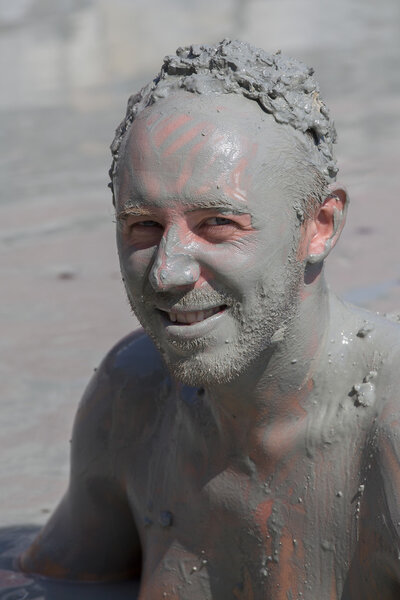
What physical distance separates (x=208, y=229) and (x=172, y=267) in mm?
124

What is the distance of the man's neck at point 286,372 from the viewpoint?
8.93 ft

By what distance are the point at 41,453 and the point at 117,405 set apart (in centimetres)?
149

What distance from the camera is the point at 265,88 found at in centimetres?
261

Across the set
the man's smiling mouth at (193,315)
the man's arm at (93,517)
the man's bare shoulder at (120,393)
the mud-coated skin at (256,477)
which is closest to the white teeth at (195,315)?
the man's smiling mouth at (193,315)

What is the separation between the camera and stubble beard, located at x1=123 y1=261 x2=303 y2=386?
258 cm

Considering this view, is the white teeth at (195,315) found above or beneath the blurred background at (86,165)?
above

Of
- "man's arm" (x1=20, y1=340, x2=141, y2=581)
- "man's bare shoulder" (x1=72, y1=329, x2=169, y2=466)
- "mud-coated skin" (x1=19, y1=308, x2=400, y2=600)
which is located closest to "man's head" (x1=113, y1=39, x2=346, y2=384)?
"mud-coated skin" (x1=19, y1=308, x2=400, y2=600)

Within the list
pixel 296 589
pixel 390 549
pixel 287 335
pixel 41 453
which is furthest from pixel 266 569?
pixel 41 453

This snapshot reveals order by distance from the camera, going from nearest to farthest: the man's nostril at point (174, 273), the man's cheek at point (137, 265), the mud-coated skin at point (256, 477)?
the man's nostril at point (174, 273)
the man's cheek at point (137, 265)
the mud-coated skin at point (256, 477)

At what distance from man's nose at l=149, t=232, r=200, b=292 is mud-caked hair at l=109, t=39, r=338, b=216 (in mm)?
260

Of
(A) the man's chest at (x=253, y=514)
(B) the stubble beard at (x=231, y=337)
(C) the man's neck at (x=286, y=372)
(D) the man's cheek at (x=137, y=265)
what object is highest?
(D) the man's cheek at (x=137, y=265)

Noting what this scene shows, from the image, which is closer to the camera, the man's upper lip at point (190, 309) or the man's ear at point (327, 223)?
the man's upper lip at point (190, 309)

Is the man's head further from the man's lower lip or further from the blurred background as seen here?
the blurred background

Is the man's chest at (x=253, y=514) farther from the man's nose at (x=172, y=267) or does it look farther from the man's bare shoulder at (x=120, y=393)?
the man's nose at (x=172, y=267)
